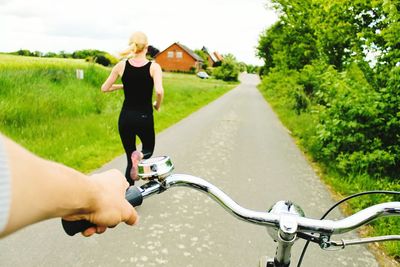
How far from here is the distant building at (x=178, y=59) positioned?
77.4 metres

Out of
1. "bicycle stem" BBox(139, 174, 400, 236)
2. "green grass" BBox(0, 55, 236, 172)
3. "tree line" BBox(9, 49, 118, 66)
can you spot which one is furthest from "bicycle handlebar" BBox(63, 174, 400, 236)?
"tree line" BBox(9, 49, 118, 66)

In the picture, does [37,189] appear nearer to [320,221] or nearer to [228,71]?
[320,221]

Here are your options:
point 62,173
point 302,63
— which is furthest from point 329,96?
point 302,63

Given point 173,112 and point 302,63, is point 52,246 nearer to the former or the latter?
point 173,112

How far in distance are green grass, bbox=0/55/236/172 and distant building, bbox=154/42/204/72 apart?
65.2 meters

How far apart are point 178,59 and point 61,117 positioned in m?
71.2

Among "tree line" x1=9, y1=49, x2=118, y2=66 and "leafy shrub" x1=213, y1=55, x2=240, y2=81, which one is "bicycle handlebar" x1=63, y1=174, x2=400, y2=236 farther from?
"leafy shrub" x1=213, y1=55, x2=240, y2=81

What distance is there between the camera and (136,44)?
13.2 ft

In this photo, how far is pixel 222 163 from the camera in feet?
23.6

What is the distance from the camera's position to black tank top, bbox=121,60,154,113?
414 centimetres

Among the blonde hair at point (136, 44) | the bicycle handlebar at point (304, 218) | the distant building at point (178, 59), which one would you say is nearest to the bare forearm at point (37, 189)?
the bicycle handlebar at point (304, 218)

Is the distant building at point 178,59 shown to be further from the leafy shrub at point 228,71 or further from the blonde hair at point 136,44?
the blonde hair at point 136,44

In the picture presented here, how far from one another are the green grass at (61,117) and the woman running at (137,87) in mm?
1946

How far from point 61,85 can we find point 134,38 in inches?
363
